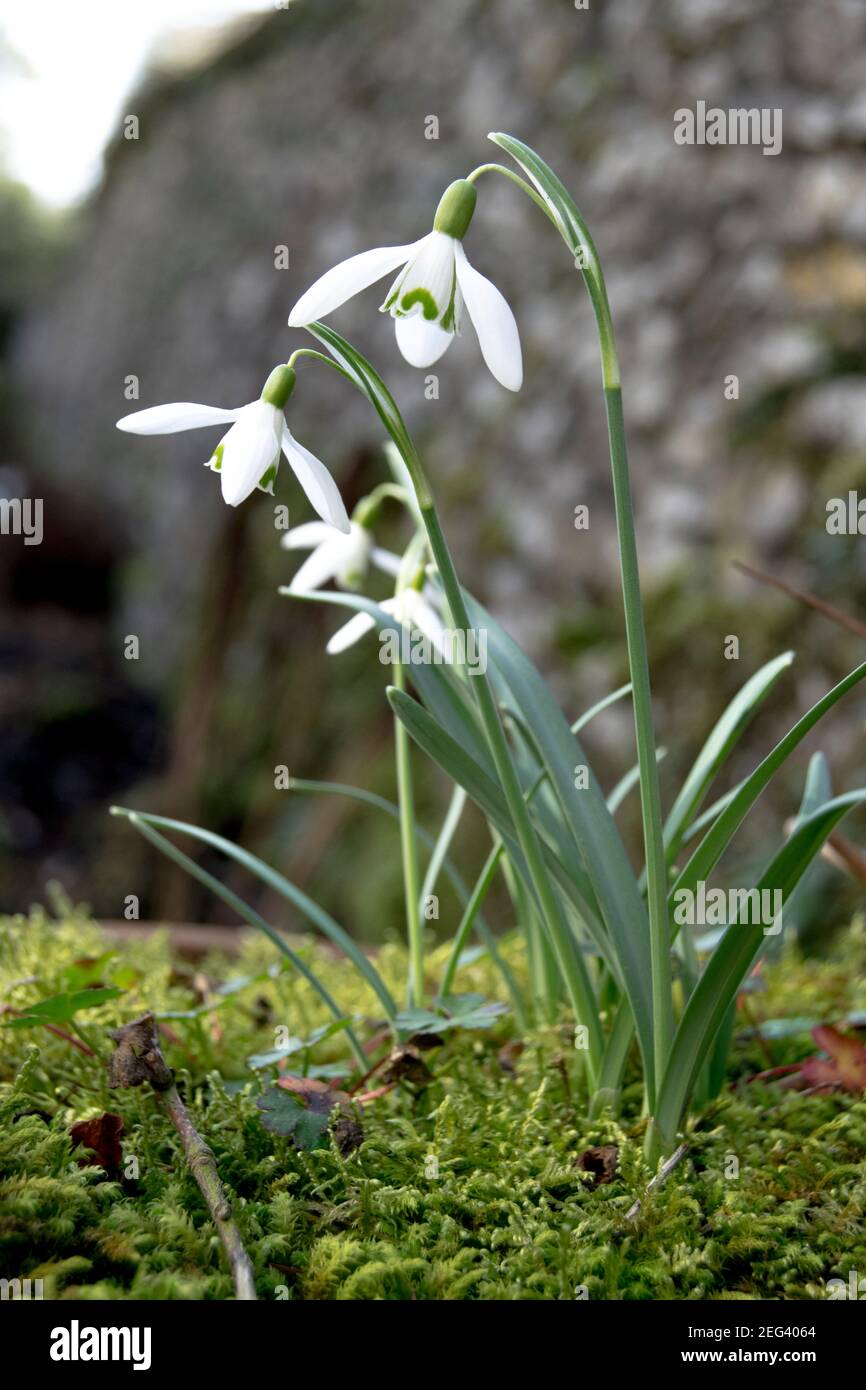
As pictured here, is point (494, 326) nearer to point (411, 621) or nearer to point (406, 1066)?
point (411, 621)

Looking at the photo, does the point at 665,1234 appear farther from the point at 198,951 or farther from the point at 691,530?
the point at 691,530

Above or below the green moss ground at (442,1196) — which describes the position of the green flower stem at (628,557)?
above

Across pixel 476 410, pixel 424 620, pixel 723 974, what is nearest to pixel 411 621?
pixel 424 620

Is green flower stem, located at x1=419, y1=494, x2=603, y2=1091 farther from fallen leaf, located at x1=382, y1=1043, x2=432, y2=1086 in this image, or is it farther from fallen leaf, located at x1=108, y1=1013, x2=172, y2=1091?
fallen leaf, located at x1=108, y1=1013, x2=172, y2=1091

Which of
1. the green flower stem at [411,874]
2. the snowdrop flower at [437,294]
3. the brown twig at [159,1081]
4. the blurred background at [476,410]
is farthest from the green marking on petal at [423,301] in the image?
the blurred background at [476,410]

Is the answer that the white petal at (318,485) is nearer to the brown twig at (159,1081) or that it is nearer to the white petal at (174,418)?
the white petal at (174,418)
